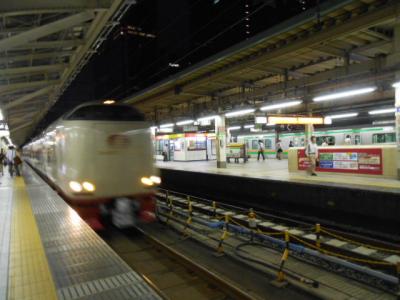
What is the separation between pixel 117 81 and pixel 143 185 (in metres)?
19.6

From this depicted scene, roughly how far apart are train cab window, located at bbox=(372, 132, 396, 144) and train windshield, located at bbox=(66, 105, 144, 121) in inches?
639

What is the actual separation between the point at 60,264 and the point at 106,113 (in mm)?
3467

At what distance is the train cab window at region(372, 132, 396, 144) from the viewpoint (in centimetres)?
1758

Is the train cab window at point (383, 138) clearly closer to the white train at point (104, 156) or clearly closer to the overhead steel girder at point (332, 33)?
the overhead steel girder at point (332, 33)

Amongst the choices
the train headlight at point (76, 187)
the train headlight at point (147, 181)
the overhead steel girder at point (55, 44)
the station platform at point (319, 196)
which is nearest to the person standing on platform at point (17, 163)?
the overhead steel girder at point (55, 44)

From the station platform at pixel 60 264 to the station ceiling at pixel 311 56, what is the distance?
544 centimetres

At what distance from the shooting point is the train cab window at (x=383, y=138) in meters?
17.6

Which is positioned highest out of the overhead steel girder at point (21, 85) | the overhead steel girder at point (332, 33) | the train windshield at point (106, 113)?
the overhead steel girder at point (21, 85)

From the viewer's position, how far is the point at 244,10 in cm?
1777

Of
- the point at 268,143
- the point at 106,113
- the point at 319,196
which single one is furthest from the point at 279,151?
the point at 106,113

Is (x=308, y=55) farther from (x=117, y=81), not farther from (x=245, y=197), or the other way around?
(x=117, y=81)

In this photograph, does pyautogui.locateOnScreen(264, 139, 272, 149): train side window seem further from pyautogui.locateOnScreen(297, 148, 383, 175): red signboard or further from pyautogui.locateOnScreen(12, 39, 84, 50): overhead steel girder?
pyautogui.locateOnScreen(12, 39, 84, 50): overhead steel girder

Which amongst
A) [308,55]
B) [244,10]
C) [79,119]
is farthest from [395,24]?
[244,10]

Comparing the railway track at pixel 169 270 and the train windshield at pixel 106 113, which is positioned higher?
the train windshield at pixel 106 113
